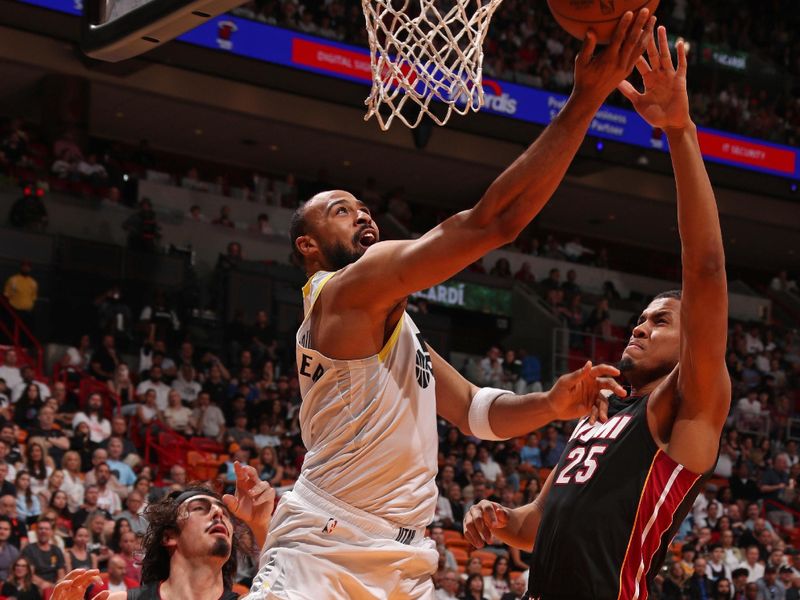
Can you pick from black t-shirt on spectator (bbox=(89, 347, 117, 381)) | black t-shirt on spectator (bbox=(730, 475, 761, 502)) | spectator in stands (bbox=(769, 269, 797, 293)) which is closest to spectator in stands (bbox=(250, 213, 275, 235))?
black t-shirt on spectator (bbox=(89, 347, 117, 381))

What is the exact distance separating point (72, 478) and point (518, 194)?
27.5 feet

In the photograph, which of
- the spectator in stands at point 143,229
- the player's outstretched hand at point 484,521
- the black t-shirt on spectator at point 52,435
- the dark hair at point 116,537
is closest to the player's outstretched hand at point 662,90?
the player's outstretched hand at point 484,521

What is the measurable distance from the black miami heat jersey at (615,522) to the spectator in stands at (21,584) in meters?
6.22

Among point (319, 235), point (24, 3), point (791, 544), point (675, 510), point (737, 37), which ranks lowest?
point (791, 544)

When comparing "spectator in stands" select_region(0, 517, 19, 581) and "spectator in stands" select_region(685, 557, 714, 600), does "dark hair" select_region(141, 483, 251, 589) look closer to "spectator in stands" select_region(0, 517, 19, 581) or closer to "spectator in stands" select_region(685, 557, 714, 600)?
"spectator in stands" select_region(0, 517, 19, 581)

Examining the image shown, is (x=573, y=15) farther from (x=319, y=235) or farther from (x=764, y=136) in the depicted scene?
(x=764, y=136)

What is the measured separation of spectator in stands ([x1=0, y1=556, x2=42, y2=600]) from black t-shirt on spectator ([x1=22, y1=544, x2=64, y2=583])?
0.64ft

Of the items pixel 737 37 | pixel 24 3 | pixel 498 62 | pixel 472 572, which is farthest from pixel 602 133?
pixel 472 572

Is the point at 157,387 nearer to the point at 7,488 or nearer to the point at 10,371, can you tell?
the point at 10,371

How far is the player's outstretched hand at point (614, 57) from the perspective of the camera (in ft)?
10.0

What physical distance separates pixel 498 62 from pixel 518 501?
9.76m

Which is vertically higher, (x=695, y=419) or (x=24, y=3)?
(x=24, y=3)

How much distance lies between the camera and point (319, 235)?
13.3 feet

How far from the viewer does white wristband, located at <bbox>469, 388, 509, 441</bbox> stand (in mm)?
4164
